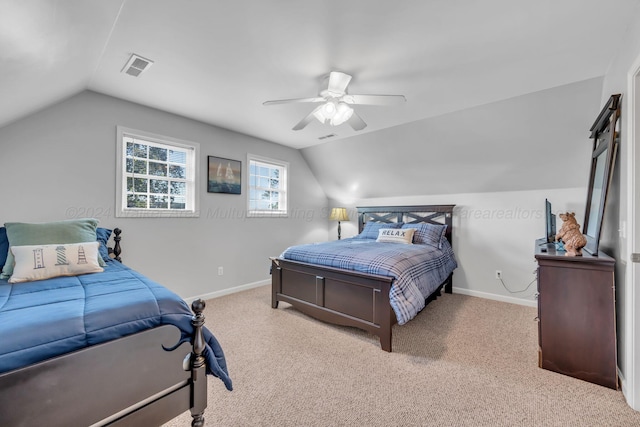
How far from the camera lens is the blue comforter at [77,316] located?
3.43ft

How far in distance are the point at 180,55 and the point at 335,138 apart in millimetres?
2655

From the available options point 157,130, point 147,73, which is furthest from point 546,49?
point 157,130

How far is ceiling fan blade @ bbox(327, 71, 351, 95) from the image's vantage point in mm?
2236

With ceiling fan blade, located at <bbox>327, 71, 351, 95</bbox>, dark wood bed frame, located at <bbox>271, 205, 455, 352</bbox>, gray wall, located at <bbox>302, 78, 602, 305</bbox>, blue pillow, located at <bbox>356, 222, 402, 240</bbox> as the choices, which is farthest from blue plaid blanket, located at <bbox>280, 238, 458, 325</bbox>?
ceiling fan blade, located at <bbox>327, 71, 351, 95</bbox>

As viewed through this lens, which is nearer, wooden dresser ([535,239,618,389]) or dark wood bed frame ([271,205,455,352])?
wooden dresser ([535,239,618,389])

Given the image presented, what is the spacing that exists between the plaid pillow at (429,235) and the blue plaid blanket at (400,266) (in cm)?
32

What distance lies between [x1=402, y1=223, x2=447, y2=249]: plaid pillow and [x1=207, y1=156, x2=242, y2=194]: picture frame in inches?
108

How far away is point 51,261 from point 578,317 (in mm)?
3760

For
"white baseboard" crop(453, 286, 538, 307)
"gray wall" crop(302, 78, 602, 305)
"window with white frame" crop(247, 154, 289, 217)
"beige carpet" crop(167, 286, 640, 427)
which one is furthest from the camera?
"window with white frame" crop(247, 154, 289, 217)

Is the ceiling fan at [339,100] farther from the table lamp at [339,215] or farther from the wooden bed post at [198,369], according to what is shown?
the table lamp at [339,215]

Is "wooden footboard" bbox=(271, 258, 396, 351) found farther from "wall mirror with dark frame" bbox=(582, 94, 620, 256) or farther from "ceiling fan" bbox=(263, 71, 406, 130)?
"wall mirror with dark frame" bbox=(582, 94, 620, 256)

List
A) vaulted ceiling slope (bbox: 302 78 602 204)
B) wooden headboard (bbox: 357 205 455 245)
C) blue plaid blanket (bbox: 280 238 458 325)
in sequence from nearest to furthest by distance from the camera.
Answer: blue plaid blanket (bbox: 280 238 458 325) → vaulted ceiling slope (bbox: 302 78 602 204) → wooden headboard (bbox: 357 205 455 245)

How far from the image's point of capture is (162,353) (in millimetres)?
1319

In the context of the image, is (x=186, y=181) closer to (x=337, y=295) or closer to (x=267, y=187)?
(x=267, y=187)
